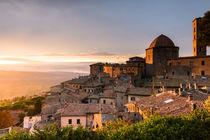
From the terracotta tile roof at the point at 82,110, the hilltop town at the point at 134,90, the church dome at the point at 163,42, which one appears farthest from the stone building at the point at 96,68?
the terracotta tile roof at the point at 82,110

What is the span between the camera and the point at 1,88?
109562 millimetres

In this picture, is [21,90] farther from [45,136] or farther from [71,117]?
[45,136]

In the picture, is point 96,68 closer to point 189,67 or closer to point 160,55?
point 160,55

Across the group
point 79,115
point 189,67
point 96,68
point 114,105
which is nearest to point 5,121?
point 79,115

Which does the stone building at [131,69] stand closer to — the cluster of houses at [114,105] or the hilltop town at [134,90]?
the hilltop town at [134,90]

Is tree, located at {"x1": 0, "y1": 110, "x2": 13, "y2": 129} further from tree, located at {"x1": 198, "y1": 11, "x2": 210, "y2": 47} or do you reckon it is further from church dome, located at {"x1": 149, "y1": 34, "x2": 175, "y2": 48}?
A: church dome, located at {"x1": 149, "y1": 34, "x2": 175, "y2": 48}

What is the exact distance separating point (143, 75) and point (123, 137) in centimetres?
4550

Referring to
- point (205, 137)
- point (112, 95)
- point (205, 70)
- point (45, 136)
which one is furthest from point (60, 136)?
point (205, 70)

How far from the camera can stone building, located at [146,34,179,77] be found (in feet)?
155

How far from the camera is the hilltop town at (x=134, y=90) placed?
17656 millimetres

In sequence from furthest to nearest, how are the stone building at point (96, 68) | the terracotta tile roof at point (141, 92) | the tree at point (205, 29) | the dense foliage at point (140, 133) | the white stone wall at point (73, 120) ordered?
A: the stone building at point (96, 68), the terracotta tile roof at point (141, 92), the white stone wall at point (73, 120), the tree at point (205, 29), the dense foliage at point (140, 133)

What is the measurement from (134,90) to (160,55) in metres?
23.6

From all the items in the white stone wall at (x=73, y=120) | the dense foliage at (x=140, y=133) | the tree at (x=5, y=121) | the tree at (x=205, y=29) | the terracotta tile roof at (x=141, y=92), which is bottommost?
the tree at (x=5, y=121)

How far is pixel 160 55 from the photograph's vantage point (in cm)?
4741
